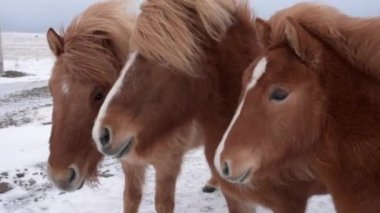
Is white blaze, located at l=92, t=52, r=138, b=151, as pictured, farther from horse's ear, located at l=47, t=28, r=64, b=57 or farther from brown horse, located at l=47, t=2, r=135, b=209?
horse's ear, located at l=47, t=28, r=64, b=57

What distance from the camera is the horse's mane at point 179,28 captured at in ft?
11.2

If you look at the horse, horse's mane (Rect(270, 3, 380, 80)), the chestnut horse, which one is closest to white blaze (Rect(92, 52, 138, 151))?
the horse

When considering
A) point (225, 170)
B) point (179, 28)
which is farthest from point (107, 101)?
point (225, 170)

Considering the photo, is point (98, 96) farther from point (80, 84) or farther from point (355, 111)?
point (355, 111)

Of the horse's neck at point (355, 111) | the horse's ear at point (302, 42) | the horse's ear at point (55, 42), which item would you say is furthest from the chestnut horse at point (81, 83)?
the horse's neck at point (355, 111)

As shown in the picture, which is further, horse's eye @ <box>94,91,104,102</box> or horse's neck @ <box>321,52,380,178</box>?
horse's eye @ <box>94,91,104,102</box>

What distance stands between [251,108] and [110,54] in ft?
5.38

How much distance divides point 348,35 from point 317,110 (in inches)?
20.2

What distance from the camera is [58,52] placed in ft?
13.3

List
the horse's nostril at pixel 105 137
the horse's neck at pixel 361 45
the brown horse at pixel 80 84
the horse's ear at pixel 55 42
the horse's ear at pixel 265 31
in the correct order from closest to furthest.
A: the horse's neck at pixel 361 45 < the horse's ear at pixel 265 31 < the horse's nostril at pixel 105 137 < the brown horse at pixel 80 84 < the horse's ear at pixel 55 42

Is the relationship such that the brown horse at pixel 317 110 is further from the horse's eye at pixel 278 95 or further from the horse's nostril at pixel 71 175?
the horse's nostril at pixel 71 175

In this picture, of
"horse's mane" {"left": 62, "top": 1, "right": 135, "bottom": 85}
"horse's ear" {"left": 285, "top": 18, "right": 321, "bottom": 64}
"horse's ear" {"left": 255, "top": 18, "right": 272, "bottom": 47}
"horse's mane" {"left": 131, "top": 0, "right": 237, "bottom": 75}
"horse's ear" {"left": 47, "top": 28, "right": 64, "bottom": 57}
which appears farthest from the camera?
"horse's ear" {"left": 47, "top": 28, "right": 64, "bottom": 57}

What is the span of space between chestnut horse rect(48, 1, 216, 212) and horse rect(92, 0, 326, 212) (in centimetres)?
46

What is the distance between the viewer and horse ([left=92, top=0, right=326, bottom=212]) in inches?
130
